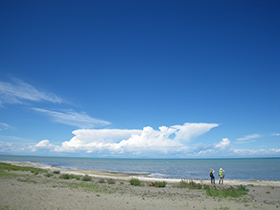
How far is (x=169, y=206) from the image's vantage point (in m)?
13.3

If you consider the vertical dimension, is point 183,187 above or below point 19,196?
below

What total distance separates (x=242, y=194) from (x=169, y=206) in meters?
9.54

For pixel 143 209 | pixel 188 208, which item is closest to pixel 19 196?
pixel 143 209

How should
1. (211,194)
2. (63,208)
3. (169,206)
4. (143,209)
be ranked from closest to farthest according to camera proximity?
(63,208)
(143,209)
(169,206)
(211,194)

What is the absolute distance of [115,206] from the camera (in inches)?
493

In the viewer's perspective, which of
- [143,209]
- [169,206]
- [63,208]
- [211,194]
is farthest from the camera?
[211,194]

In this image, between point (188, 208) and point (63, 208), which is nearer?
point (63, 208)

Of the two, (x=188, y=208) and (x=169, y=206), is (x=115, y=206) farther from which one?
(x=188, y=208)

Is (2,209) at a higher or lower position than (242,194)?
higher

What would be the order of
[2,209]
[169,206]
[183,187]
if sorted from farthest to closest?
Result: [183,187] < [169,206] < [2,209]

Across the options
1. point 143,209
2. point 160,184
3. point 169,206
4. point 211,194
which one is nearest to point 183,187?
point 160,184

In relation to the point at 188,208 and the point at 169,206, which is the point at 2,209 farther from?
the point at 188,208

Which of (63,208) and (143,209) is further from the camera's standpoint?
(143,209)

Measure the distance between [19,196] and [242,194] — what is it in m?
18.6
